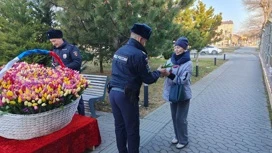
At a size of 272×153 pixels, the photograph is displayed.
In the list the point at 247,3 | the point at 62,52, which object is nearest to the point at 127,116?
the point at 62,52

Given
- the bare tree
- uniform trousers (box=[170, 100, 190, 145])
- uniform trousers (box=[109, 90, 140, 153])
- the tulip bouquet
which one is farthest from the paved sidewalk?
the bare tree

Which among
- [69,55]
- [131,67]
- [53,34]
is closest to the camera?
[131,67]

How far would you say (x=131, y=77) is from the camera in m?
2.66

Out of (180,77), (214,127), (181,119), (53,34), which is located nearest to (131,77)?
(180,77)

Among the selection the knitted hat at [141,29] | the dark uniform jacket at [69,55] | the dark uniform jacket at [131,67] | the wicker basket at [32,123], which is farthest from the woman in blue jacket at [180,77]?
the dark uniform jacket at [69,55]

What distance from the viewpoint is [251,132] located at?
14.4 feet

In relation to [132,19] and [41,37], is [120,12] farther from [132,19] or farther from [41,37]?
[41,37]

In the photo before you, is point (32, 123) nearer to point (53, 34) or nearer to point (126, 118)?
point (126, 118)

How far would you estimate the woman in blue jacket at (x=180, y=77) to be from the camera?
321 cm

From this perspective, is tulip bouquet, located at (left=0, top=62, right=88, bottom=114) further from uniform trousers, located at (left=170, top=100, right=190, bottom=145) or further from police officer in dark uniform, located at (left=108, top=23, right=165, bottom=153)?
uniform trousers, located at (left=170, top=100, right=190, bottom=145)

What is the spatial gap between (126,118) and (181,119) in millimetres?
1040

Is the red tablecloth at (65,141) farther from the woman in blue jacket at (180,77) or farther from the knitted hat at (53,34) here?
the knitted hat at (53,34)

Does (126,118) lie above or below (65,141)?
above

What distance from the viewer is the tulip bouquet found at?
2339 mm
